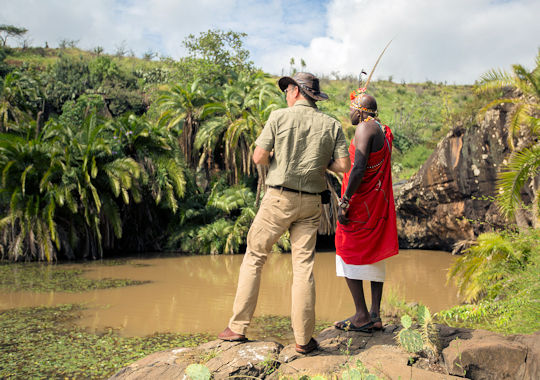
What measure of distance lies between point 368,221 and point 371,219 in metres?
0.03

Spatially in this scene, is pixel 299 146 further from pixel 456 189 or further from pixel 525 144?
pixel 456 189

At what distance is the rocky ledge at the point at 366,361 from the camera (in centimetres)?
353

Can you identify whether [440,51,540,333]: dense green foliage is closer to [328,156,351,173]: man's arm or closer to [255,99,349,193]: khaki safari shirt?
[328,156,351,173]: man's arm

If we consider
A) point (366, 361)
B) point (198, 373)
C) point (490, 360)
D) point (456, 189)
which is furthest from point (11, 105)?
point (490, 360)

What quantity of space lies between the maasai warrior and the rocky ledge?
548 millimetres

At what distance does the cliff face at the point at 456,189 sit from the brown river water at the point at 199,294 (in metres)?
1.49

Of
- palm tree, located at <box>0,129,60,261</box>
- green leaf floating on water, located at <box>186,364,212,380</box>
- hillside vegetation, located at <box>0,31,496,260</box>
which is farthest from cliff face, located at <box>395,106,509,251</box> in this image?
palm tree, located at <box>0,129,60,261</box>

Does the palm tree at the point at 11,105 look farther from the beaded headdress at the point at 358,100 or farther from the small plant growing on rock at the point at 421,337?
the small plant growing on rock at the point at 421,337

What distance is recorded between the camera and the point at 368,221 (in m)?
4.36

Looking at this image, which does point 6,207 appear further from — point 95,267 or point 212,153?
point 212,153

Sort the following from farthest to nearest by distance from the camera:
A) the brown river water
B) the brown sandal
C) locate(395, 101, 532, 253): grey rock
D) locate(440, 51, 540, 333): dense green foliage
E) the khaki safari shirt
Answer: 1. locate(395, 101, 532, 253): grey rock
2. the brown river water
3. locate(440, 51, 540, 333): dense green foliage
4. the khaki safari shirt
5. the brown sandal

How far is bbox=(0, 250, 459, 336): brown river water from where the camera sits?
870cm

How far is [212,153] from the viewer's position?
20234 mm

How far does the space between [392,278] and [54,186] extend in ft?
36.3
